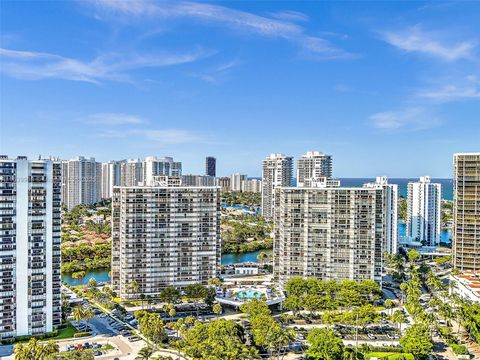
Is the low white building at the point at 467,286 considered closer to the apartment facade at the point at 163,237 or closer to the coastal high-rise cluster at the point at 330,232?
the coastal high-rise cluster at the point at 330,232

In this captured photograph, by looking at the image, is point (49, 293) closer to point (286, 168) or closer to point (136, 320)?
point (136, 320)

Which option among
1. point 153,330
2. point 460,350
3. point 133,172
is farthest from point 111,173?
point 460,350

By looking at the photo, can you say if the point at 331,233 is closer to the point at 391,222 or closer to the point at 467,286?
the point at 467,286

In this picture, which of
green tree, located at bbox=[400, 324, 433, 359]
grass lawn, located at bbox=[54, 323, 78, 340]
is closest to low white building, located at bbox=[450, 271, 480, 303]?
green tree, located at bbox=[400, 324, 433, 359]

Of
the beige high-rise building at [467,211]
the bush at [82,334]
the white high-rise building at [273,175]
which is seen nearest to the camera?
the bush at [82,334]

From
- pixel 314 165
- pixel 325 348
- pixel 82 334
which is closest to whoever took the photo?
pixel 325 348

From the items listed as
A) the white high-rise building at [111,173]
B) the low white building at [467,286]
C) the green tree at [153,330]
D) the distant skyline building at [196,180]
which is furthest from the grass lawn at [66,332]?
the white high-rise building at [111,173]

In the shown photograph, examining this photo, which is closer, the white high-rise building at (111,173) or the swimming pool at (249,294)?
the swimming pool at (249,294)
